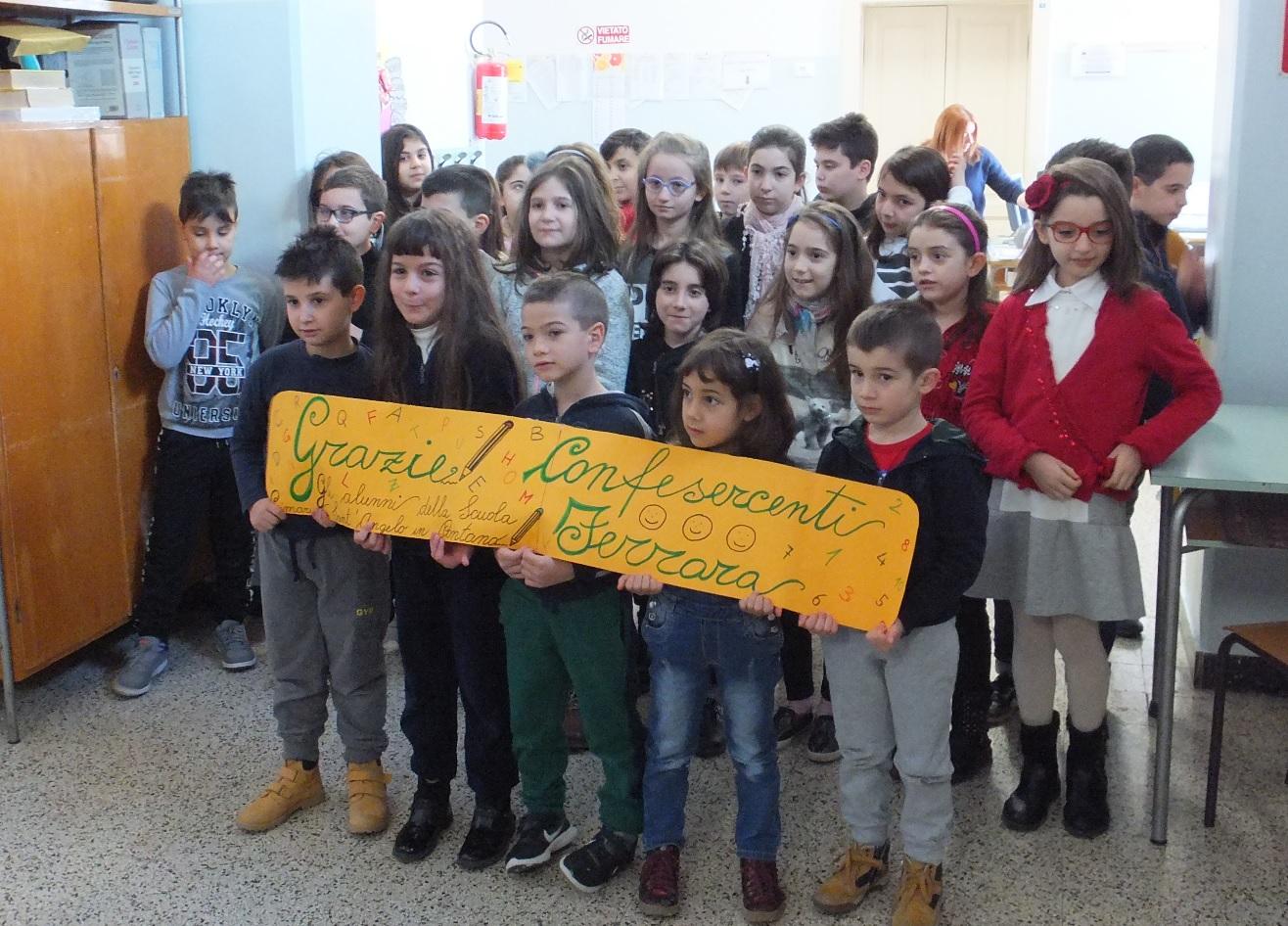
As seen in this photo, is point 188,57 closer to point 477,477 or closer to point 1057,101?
point 477,477

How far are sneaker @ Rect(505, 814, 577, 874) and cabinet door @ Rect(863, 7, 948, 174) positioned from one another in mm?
6864

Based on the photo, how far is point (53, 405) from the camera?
116 inches

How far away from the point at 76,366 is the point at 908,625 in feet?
6.90

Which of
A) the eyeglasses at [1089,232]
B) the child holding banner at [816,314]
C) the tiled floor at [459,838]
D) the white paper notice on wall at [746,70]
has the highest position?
the white paper notice on wall at [746,70]

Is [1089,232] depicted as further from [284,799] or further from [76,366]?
[76,366]

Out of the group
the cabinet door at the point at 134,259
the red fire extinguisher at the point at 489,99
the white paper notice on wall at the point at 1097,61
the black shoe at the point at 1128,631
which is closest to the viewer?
the cabinet door at the point at 134,259

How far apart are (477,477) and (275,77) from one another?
5.84 feet

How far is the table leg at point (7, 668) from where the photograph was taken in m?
2.79

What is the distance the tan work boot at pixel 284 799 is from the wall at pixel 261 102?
1.56 metres

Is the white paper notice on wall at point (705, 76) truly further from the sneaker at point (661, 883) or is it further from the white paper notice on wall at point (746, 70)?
the sneaker at point (661, 883)

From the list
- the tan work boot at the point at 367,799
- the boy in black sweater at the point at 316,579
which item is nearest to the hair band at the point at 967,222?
the boy in black sweater at the point at 316,579

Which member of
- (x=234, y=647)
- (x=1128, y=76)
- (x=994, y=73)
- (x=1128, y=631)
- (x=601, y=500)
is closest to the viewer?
(x=601, y=500)

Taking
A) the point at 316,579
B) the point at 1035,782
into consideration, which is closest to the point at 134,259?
the point at 316,579

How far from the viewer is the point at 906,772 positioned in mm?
2061
